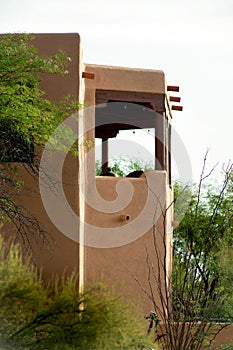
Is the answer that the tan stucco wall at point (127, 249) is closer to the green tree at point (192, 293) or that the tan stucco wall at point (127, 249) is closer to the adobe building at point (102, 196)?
the adobe building at point (102, 196)

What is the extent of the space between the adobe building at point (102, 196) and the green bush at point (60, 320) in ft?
17.5

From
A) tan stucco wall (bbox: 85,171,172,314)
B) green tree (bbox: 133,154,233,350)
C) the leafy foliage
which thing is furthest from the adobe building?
the leafy foliage

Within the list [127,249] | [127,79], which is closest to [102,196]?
[127,249]

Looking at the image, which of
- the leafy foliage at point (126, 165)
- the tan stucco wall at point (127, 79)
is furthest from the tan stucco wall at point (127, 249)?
the leafy foliage at point (126, 165)

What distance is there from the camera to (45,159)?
16.3 m

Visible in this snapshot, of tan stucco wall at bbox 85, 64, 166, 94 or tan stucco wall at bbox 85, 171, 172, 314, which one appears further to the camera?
tan stucco wall at bbox 85, 64, 166, 94

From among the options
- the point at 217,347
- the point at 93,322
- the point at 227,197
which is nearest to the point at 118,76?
the point at 217,347

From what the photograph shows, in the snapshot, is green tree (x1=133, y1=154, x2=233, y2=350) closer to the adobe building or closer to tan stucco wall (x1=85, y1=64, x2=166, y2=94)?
the adobe building

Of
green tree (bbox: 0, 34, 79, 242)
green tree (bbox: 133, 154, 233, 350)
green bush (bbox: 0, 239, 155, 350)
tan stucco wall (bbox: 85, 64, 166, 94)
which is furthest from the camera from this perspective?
tan stucco wall (bbox: 85, 64, 166, 94)

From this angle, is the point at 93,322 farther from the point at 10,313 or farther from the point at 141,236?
the point at 141,236

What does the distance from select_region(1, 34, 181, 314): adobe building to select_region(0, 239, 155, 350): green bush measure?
5.34m

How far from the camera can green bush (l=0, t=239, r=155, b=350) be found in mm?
10008

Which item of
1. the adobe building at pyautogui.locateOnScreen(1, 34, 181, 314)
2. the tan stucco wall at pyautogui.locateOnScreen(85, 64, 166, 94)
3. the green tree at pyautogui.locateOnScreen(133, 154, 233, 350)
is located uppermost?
the tan stucco wall at pyautogui.locateOnScreen(85, 64, 166, 94)

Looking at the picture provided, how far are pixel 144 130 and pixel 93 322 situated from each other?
11319 millimetres
